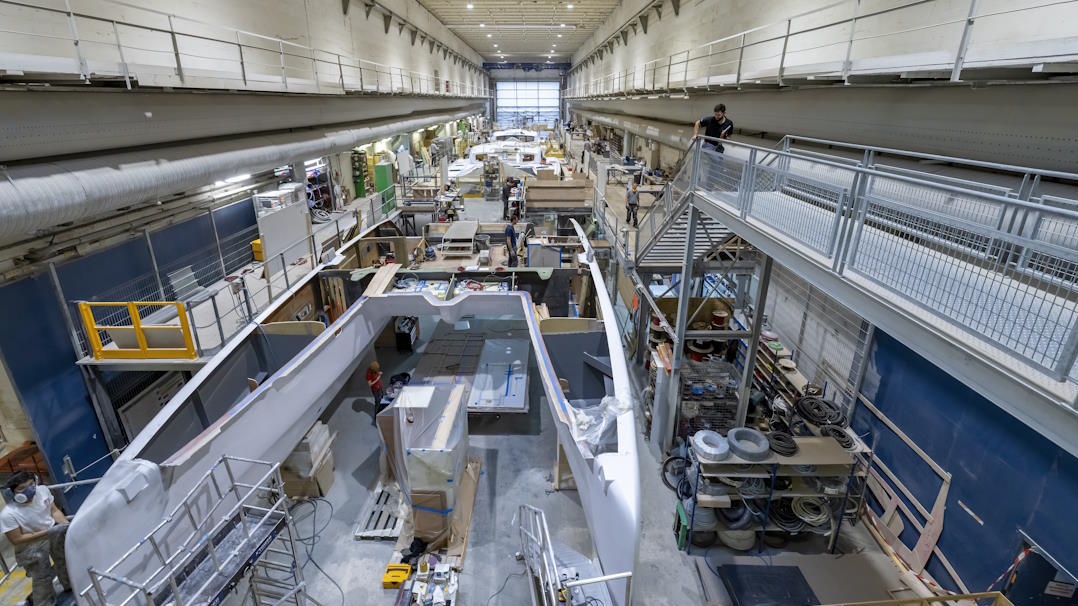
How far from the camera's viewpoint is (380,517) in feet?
19.1

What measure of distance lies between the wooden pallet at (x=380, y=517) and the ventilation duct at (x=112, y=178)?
4443mm

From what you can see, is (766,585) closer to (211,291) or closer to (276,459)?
(276,459)

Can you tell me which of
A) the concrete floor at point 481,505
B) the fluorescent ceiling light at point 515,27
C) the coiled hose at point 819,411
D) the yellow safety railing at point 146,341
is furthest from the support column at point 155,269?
the fluorescent ceiling light at point 515,27

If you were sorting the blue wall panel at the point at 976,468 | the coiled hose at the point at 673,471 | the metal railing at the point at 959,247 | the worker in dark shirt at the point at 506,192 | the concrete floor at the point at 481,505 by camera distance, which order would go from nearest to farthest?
the metal railing at the point at 959,247 → the blue wall panel at the point at 976,468 → the concrete floor at the point at 481,505 → the coiled hose at the point at 673,471 → the worker in dark shirt at the point at 506,192

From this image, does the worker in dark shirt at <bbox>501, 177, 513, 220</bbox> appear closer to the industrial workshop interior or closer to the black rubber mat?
the industrial workshop interior

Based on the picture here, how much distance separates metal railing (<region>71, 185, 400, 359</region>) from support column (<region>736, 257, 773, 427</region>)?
21.5 ft

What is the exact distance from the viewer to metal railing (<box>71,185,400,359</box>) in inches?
230

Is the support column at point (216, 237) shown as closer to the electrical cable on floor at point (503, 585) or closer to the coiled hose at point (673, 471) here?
the electrical cable on floor at point (503, 585)

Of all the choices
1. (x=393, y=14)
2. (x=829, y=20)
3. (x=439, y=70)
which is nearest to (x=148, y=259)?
(x=829, y=20)

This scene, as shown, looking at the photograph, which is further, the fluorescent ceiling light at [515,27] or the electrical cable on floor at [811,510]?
the fluorescent ceiling light at [515,27]

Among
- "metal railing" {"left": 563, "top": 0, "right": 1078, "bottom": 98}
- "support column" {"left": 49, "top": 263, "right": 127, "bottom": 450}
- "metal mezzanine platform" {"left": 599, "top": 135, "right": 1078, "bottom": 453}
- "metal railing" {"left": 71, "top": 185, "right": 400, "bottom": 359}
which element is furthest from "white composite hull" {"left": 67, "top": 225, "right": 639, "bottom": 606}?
"metal railing" {"left": 563, "top": 0, "right": 1078, "bottom": 98}

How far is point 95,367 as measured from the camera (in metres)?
5.91

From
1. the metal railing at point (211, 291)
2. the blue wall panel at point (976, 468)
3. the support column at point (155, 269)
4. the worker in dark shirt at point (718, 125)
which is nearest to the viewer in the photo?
the blue wall panel at point (976, 468)

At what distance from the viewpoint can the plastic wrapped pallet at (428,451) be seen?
5020 millimetres
